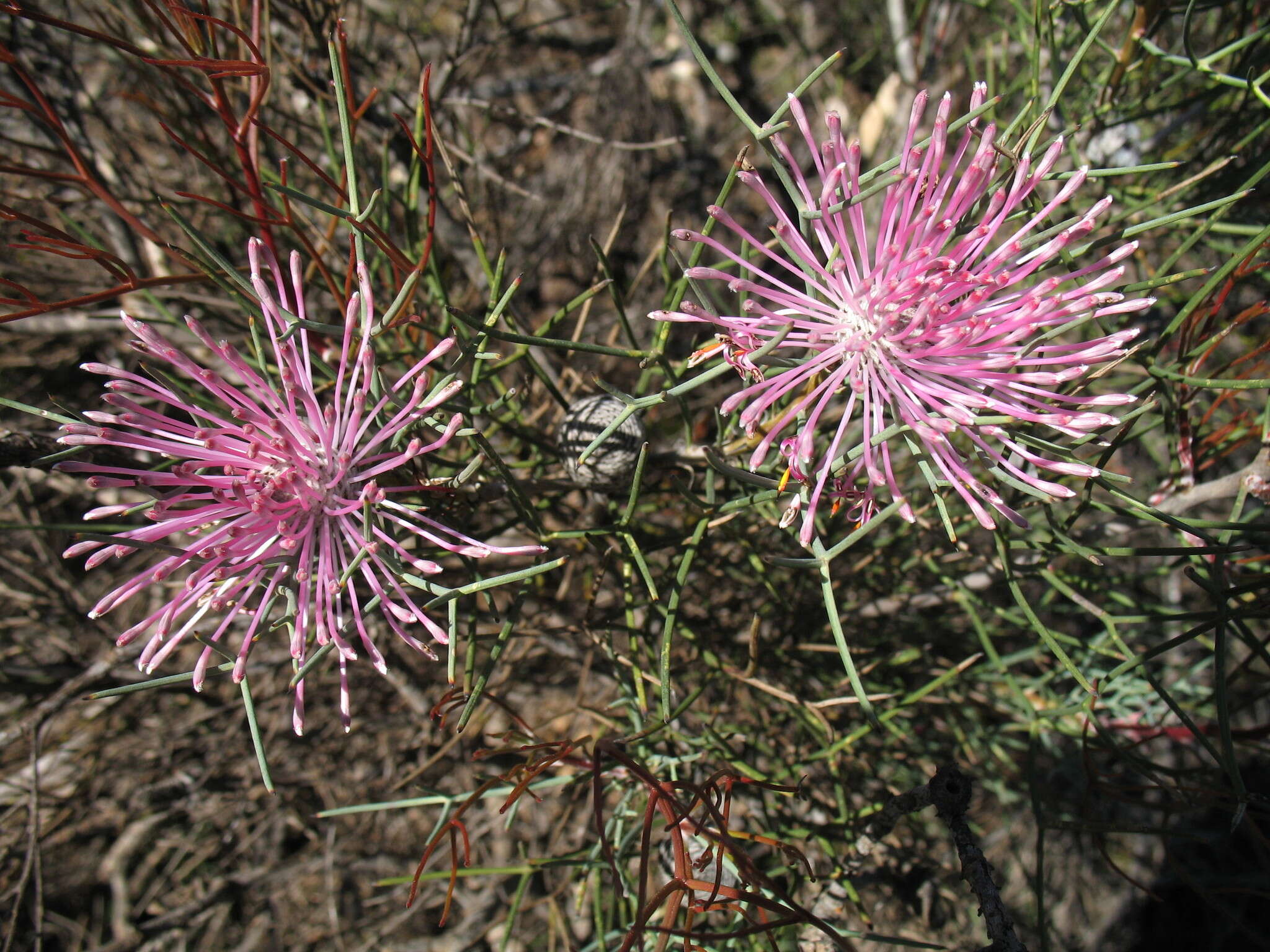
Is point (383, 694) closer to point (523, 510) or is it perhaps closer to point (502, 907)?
point (502, 907)

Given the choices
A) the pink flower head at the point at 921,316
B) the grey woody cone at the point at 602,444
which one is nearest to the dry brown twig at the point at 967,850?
the pink flower head at the point at 921,316

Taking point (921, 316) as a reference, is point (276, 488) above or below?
below

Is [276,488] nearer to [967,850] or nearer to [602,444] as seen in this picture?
[602,444]

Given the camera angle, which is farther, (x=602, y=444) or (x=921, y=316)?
(x=602, y=444)

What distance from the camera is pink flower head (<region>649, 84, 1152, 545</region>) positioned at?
1.81 feet

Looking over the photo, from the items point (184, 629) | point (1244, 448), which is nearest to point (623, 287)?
point (184, 629)

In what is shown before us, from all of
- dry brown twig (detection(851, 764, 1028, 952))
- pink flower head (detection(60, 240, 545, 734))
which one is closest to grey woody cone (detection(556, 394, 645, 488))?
pink flower head (detection(60, 240, 545, 734))

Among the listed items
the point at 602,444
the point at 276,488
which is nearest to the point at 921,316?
the point at 602,444

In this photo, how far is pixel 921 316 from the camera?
547 millimetres

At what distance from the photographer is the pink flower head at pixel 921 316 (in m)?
0.55

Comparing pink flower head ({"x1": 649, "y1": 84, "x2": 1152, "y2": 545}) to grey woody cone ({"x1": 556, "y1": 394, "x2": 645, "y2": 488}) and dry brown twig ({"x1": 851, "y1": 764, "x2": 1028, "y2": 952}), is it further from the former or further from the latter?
dry brown twig ({"x1": 851, "y1": 764, "x2": 1028, "y2": 952})

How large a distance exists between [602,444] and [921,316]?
1.03 feet

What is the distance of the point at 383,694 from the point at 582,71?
1.77 m

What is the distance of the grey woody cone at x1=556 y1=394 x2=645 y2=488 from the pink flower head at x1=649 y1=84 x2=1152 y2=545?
160 millimetres
